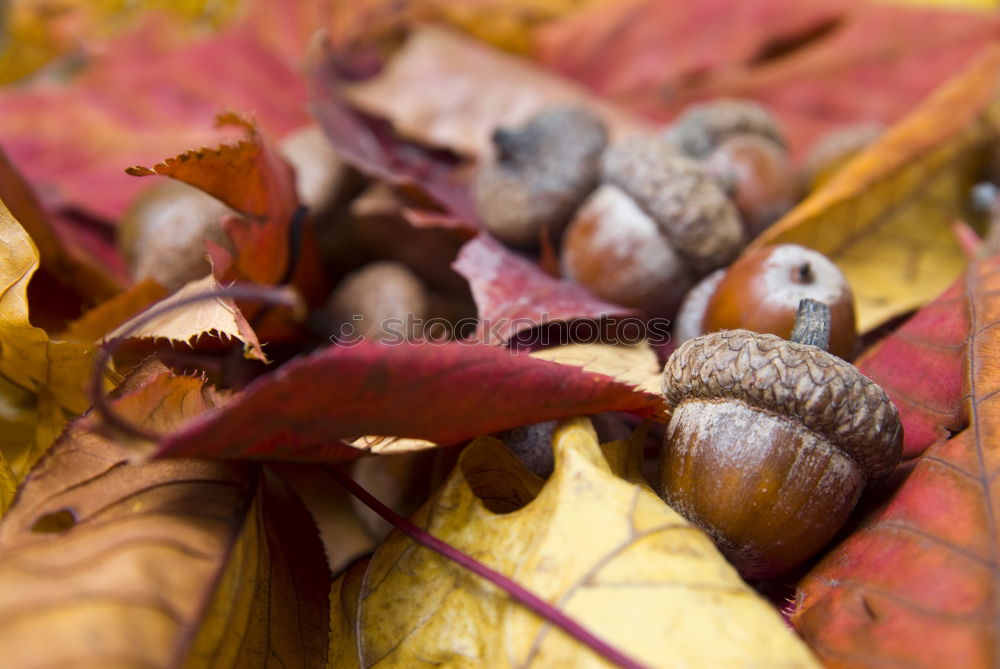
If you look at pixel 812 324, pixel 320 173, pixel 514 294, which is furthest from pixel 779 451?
pixel 320 173

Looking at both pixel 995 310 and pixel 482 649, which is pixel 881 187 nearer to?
pixel 995 310

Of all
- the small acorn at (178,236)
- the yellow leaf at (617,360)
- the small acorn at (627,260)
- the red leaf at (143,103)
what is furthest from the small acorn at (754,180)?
Answer: the red leaf at (143,103)

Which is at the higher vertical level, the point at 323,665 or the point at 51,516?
the point at 51,516

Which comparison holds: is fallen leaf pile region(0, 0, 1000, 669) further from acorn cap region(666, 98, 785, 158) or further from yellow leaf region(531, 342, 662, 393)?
acorn cap region(666, 98, 785, 158)

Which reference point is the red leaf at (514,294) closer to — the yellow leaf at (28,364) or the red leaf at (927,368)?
the red leaf at (927,368)

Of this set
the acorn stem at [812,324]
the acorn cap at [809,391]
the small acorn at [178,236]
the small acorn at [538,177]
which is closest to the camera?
the acorn cap at [809,391]

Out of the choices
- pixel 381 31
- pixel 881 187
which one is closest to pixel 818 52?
pixel 881 187

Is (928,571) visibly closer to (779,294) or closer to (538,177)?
(779,294)
